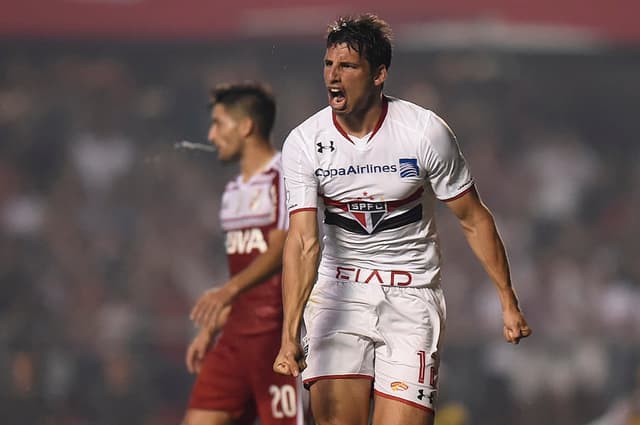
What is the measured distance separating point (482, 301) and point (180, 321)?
2904 mm

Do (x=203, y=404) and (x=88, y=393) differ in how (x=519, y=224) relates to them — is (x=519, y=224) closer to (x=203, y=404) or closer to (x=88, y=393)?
(x=88, y=393)

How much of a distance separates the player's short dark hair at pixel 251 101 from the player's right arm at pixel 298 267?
155cm

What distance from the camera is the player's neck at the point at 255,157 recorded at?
623 cm

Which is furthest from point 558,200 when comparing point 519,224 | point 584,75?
point 584,75

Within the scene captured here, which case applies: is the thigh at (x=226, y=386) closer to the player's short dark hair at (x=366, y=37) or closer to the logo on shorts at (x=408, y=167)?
the logo on shorts at (x=408, y=167)

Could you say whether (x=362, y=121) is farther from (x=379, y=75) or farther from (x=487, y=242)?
(x=487, y=242)

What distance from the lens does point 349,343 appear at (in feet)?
16.2

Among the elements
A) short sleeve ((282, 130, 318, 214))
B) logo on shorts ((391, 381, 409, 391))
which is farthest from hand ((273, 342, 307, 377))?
short sleeve ((282, 130, 318, 214))

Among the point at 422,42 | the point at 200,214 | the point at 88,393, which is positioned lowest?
the point at 88,393

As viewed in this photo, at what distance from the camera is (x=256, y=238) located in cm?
605

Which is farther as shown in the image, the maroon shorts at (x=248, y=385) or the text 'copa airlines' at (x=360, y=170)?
the maroon shorts at (x=248, y=385)

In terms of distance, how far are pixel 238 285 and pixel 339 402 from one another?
3.71 feet

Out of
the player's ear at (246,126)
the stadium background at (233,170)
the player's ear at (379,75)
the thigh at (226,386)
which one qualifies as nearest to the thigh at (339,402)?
the thigh at (226,386)

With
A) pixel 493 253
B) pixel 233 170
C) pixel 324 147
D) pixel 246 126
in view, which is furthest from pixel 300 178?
pixel 233 170
